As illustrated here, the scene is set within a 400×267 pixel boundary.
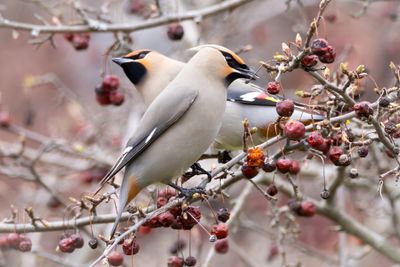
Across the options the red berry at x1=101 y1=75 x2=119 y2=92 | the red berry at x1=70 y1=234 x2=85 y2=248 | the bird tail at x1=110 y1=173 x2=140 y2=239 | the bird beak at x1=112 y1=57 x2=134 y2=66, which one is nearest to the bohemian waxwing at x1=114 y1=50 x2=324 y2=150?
Result: the bird beak at x1=112 y1=57 x2=134 y2=66

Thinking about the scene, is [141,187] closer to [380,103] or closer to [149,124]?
[149,124]

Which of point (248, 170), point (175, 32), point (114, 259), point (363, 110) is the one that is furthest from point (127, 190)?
point (175, 32)

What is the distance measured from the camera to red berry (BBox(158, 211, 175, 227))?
3.10 m

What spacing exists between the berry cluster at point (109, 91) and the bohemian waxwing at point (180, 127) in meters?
0.93

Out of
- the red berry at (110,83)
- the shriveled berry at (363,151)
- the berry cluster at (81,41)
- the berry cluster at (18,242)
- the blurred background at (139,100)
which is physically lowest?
the blurred background at (139,100)

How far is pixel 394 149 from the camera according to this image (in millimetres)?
2885

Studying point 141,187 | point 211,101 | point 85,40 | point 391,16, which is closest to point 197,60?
point 211,101

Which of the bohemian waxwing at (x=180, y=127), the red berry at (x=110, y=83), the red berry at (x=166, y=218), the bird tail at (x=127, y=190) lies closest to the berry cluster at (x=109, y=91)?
the red berry at (x=110, y=83)

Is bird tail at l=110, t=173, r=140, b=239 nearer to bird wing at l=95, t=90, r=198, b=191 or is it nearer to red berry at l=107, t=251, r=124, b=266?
bird wing at l=95, t=90, r=198, b=191

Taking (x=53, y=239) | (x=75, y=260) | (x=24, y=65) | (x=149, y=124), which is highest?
(x=149, y=124)

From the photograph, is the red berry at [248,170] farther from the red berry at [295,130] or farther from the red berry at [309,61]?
the red berry at [309,61]

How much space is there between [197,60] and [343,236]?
1610 millimetres

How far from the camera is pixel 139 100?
572 cm

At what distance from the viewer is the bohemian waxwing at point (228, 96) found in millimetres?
4094
